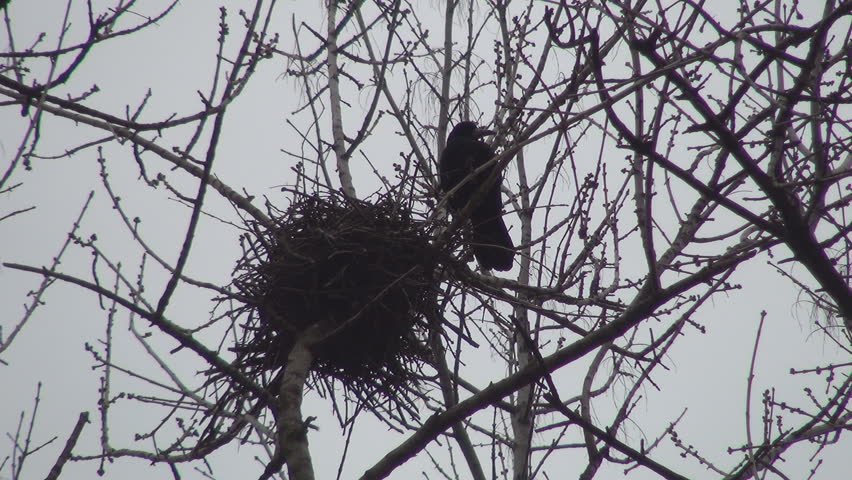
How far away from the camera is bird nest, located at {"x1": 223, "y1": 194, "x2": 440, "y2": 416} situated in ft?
10.0

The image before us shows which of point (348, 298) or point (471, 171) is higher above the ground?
point (471, 171)

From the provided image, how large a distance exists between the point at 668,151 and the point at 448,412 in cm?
197

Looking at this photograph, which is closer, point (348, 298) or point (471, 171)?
point (348, 298)

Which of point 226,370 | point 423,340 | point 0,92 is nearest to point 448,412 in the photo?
point 226,370

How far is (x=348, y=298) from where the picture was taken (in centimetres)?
301

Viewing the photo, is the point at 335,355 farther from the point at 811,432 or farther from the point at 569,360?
the point at 811,432

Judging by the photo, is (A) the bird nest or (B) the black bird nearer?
(A) the bird nest

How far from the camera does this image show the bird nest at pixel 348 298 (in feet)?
10.0

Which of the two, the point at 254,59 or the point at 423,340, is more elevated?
the point at 254,59

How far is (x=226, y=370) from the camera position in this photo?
7.02 feet

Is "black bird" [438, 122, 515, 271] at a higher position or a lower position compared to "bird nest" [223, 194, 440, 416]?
higher

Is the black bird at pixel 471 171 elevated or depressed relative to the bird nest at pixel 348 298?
elevated

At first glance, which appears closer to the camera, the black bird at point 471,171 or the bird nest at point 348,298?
the bird nest at point 348,298

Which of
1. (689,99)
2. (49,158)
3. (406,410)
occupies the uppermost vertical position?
(49,158)
